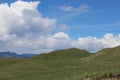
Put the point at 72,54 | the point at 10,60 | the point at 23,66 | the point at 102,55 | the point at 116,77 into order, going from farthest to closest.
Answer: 1. the point at 72,54
2. the point at 102,55
3. the point at 10,60
4. the point at 23,66
5. the point at 116,77

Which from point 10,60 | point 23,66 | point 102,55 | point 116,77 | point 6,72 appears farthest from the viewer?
point 102,55

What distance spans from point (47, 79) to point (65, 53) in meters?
135

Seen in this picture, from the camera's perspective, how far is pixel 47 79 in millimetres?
62000

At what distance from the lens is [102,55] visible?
135 meters

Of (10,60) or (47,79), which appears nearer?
(47,79)

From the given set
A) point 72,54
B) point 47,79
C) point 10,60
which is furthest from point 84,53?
point 47,79

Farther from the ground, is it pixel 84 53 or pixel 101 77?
pixel 84 53

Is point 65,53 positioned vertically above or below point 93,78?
above

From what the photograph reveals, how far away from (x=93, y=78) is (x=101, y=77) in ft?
3.85

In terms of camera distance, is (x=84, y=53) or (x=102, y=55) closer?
(x=102, y=55)

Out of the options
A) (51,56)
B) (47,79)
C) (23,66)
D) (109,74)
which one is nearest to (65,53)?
(51,56)

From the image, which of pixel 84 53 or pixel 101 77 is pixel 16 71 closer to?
pixel 101 77

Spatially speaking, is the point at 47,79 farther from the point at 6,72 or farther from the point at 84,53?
the point at 84,53

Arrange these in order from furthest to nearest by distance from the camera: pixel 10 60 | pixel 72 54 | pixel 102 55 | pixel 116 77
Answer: pixel 72 54
pixel 102 55
pixel 10 60
pixel 116 77
